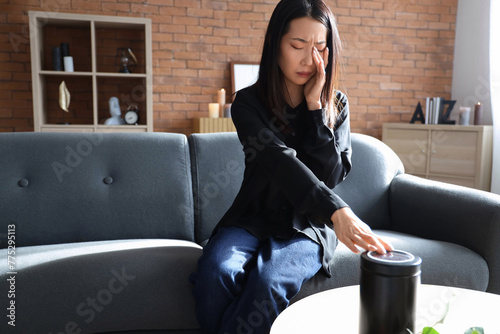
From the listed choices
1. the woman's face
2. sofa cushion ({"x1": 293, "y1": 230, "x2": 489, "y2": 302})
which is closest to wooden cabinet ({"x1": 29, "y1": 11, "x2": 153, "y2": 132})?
the woman's face

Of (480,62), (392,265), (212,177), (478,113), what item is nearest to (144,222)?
(212,177)

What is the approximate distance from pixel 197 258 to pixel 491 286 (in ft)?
3.30

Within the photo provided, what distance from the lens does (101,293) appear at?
4.25ft

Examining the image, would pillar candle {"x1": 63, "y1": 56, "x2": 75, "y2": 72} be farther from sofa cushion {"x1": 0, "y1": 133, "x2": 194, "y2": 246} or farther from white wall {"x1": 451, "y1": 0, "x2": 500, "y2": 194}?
white wall {"x1": 451, "y1": 0, "x2": 500, "y2": 194}

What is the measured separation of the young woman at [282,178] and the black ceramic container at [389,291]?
0.39 m

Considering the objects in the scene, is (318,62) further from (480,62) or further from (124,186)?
(480,62)

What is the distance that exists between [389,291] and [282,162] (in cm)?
63

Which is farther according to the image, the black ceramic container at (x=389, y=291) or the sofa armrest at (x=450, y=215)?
the sofa armrest at (x=450, y=215)

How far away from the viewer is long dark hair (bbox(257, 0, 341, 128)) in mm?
1330

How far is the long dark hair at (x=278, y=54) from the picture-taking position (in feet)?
4.36

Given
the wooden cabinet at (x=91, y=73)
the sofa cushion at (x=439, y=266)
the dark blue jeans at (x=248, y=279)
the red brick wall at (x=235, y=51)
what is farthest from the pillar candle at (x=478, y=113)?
the dark blue jeans at (x=248, y=279)

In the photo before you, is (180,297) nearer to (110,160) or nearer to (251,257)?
(251,257)

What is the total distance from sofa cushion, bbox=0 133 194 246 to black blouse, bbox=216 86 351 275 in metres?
0.45

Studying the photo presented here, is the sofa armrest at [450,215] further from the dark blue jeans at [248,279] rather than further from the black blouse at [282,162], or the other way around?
the dark blue jeans at [248,279]
